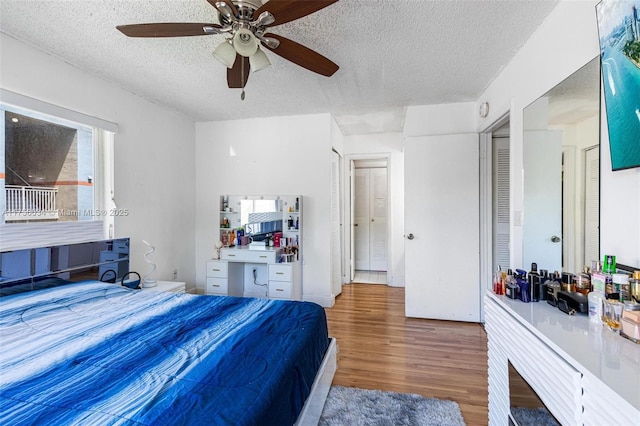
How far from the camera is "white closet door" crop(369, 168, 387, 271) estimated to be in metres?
5.59

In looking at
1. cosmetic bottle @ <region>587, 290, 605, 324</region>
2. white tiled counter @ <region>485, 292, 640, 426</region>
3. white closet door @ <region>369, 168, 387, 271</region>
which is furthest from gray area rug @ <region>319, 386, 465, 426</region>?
white closet door @ <region>369, 168, 387, 271</region>

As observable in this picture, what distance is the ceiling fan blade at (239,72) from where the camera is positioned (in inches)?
76.7

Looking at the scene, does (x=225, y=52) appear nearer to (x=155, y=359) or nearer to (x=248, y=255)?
(x=155, y=359)

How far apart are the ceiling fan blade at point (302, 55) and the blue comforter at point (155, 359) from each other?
158 centimetres

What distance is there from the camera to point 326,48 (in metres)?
2.18

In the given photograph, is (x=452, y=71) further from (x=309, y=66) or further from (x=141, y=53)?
(x=141, y=53)

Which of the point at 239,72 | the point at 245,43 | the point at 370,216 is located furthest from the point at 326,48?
the point at 370,216

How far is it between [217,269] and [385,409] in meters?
2.52

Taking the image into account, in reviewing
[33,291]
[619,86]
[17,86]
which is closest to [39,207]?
[33,291]

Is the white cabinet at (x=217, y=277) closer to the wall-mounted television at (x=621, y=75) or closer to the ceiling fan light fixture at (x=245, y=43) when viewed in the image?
the ceiling fan light fixture at (x=245, y=43)

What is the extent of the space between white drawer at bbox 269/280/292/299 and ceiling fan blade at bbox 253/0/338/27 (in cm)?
270

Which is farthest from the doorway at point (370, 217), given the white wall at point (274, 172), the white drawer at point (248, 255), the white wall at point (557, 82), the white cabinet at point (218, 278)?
the white wall at point (557, 82)

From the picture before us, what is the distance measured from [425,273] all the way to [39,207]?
3605 millimetres

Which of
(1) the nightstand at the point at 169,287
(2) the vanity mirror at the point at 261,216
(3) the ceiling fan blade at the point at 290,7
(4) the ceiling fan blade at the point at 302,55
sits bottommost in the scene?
(1) the nightstand at the point at 169,287
